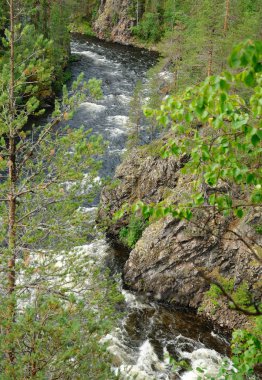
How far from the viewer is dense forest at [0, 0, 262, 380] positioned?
3863mm

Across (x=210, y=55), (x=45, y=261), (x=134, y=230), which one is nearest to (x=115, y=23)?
(x=210, y=55)

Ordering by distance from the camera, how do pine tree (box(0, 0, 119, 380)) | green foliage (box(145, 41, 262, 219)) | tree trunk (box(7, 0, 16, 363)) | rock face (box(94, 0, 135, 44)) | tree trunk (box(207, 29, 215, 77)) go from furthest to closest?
rock face (box(94, 0, 135, 44)), tree trunk (box(207, 29, 215, 77)), tree trunk (box(7, 0, 16, 363)), pine tree (box(0, 0, 119, 380)), green foliage (box(145, 41, 262, 219))

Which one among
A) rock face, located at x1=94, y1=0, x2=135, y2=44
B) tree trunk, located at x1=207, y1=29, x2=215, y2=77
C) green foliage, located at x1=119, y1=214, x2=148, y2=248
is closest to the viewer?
green foliage, located at x1=119, y1=214, x2=148, y2=248

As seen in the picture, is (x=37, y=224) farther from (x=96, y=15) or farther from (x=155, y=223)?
(x=96, y=15)

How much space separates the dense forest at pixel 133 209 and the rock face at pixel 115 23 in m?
23.1

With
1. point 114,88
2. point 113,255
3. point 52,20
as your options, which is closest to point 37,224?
point 113,255

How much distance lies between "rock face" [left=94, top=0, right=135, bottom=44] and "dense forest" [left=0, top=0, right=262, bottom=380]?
2306cm

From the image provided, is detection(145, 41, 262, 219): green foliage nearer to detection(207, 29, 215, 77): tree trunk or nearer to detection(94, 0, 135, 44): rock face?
detection(207, 29, 215, 77): tree trunk

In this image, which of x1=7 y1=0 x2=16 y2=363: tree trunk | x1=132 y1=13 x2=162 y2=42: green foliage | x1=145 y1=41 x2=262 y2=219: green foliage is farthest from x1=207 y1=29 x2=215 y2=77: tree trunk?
x1=132 y1=13 x2=162 y2=42: green foliage

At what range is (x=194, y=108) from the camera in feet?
10.6

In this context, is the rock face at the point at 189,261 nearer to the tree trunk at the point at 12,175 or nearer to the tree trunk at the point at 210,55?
the tree trunk at the point at 12,175

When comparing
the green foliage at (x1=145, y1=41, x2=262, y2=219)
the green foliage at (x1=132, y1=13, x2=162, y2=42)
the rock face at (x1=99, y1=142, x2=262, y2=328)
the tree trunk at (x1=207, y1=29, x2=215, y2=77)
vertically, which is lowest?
the rock face at (x1=99, y1=142, x2=262, y2=328)

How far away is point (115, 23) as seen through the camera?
63.8 meters

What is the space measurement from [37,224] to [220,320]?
9.89 meters
